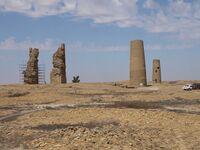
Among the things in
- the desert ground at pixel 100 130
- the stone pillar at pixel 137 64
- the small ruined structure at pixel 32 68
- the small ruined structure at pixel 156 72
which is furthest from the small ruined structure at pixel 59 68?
the desert ground at pixel 100 130

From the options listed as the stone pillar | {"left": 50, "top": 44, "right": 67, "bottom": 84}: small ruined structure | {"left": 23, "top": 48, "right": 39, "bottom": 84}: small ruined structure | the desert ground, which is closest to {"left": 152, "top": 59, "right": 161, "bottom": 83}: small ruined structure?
the stone pillar

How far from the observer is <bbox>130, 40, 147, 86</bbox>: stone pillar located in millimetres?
45094

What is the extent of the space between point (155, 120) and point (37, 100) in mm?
14788

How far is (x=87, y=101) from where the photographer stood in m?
28.1

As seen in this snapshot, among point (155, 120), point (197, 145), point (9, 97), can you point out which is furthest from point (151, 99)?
point (197, 145)

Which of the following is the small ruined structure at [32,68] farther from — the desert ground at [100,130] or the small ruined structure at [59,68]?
the desert ground at [100,130]

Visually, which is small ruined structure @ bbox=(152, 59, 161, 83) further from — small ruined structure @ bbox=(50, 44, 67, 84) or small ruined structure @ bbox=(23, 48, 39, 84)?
small ruined structure @ bbox=(23, 48, 39, 84)

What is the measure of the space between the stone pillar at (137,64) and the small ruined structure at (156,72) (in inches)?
459

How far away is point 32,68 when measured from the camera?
4566 cm

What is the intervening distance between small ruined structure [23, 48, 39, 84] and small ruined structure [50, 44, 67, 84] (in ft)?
6.22

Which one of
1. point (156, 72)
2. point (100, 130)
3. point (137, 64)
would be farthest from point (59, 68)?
point (100, 130)

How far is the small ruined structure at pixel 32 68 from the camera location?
4566cm

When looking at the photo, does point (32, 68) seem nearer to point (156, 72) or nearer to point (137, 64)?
point (137, 64)

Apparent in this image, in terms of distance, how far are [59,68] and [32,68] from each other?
9.60ft
